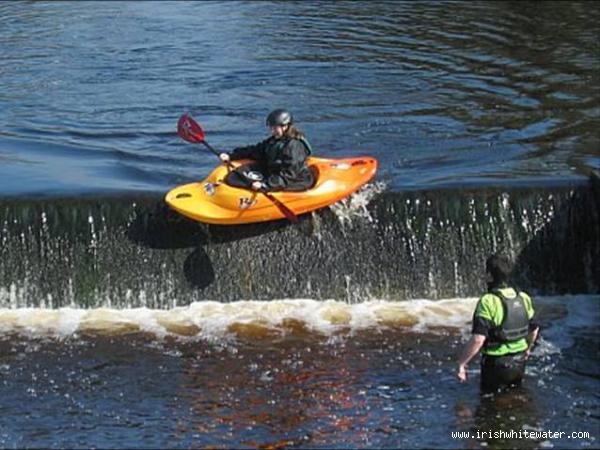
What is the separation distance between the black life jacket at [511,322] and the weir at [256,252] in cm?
387

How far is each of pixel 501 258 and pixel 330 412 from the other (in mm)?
2085

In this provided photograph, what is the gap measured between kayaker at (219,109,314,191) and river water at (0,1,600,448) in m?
0.85

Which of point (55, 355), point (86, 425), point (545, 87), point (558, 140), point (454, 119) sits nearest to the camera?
point (86, 425)

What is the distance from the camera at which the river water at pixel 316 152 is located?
11.2 metres

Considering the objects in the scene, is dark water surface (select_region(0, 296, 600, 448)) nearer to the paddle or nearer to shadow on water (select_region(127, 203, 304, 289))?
shadow on water (select_region(127, 203, 304, 289))

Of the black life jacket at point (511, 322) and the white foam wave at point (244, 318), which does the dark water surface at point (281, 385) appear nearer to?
the white foam wave at point (244, 318)

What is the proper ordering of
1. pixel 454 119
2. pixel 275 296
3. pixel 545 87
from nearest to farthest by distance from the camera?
1. pixel 275 296
2. pixel 454 119
3. pixel 545 87

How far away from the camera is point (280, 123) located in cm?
1341

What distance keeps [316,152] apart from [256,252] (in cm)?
331

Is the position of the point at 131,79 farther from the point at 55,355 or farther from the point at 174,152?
the point at 55,355

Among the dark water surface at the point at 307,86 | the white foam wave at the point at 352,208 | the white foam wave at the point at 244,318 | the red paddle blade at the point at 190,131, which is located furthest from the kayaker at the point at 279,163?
the dark water surface at the point at 307,86

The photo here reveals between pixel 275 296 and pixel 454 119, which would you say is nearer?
pixel 275 296

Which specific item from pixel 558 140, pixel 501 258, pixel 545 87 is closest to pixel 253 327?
pixel 501 258

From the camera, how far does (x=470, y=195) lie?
569 inches
